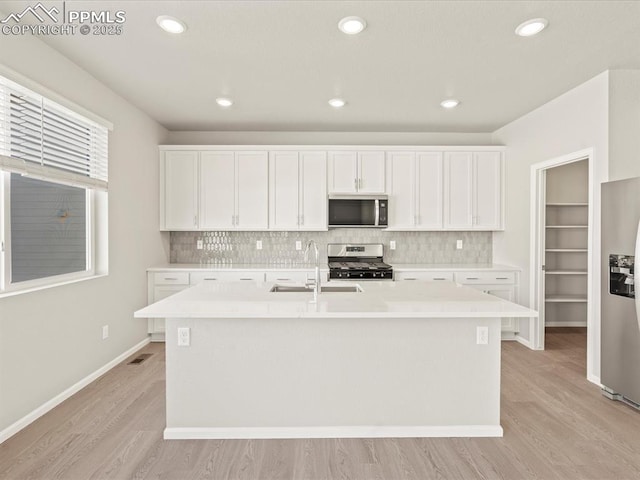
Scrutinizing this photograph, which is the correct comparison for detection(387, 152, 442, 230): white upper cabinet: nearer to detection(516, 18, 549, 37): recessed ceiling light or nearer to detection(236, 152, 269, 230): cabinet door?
detection(236, 152, 269, 230): cabinet door

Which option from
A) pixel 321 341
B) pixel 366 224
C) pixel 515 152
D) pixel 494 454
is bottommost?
pixel 494 454

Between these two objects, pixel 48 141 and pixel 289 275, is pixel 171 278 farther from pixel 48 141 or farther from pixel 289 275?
pixel 48 141

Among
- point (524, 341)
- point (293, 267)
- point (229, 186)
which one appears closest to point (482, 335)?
point (524, 341)

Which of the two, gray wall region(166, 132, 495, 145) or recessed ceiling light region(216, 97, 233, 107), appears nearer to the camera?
recessed ceiling light region(216, 97, 233, 107)

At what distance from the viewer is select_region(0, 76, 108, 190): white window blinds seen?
2.39 metres

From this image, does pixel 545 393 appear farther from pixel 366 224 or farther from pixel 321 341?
pixel 366 224

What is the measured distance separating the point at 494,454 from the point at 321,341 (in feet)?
3.98

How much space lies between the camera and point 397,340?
7.91 ft

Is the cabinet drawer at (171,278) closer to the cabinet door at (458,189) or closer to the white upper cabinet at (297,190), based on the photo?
the white upper cabinet at (297,190)

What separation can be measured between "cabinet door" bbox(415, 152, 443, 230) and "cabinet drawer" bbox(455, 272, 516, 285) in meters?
0.72

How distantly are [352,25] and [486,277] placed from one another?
332 centimetres

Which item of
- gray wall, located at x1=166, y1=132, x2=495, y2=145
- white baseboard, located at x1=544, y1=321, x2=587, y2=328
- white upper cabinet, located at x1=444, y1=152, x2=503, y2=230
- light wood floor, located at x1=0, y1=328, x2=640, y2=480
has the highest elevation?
gray wall, located at x1=166, y1=132, x2=495, y2=145

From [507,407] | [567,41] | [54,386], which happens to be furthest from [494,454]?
[54,386]

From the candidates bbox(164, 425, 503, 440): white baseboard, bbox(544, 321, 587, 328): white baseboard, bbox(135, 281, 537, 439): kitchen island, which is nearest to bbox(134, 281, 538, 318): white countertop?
bbox(135, 281, 537, 439): kitchen island
